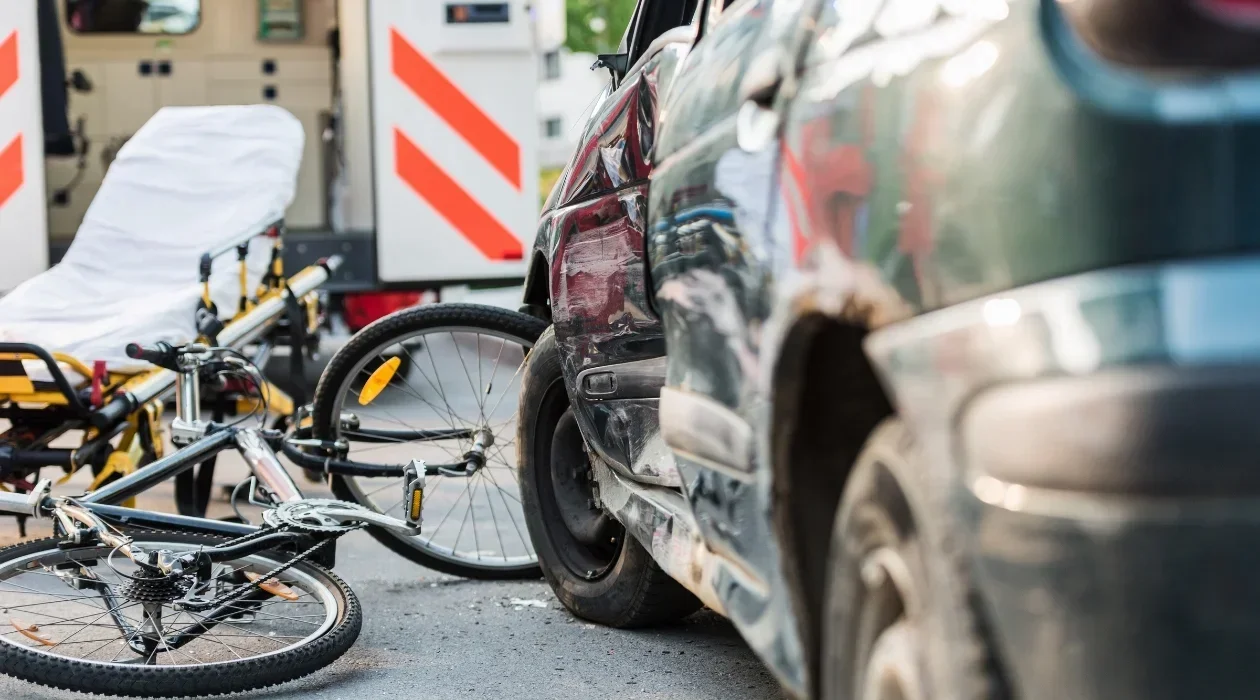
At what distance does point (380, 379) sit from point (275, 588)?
86 centimetres

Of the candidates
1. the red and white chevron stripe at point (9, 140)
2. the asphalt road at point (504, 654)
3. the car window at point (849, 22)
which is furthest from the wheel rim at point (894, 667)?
the red and white chevron stripe at point (9, 140)

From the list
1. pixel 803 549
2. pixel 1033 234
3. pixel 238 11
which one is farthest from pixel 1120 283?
pixel 238 11

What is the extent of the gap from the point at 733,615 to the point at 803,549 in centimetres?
27

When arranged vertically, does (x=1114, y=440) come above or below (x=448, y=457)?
above

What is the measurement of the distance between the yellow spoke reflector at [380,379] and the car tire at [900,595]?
94.1 inches

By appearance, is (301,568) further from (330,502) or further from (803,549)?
(803,549)

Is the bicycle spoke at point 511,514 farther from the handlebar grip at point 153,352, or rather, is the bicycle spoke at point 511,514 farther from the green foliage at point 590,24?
the green foliage at point 590,24

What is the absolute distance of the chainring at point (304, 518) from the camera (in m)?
3.36

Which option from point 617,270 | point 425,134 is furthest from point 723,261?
point 425,134

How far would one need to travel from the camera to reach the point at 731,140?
203 centimetres

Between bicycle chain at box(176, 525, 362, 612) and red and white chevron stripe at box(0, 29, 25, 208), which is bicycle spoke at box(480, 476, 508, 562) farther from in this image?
red and white chevron stripe at box(0, 29, 25, 208)

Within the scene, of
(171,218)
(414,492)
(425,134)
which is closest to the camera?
(414,492)

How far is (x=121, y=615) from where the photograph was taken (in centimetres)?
312

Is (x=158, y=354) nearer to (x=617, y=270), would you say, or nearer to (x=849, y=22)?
(x=617, y=270)
